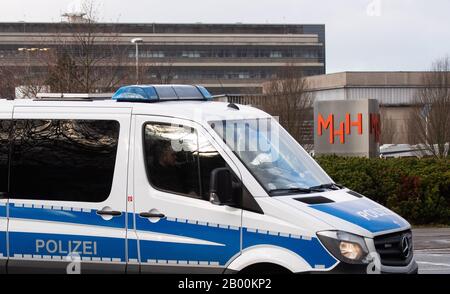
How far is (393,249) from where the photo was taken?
22.6 ft

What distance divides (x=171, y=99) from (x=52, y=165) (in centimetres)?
131

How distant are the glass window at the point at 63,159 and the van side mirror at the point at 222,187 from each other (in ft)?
3.35

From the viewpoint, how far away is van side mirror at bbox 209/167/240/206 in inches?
265

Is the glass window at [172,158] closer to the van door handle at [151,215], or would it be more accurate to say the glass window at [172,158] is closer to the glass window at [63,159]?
the van door handle at [151,215]

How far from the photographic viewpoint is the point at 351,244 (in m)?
6.54

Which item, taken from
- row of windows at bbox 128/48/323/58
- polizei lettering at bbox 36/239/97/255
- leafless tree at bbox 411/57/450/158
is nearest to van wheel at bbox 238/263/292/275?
polizei lettering at bbox 36/239/97/255

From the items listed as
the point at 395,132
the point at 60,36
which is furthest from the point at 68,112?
the point at 395,132

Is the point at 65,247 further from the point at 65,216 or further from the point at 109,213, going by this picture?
the point at 109,213

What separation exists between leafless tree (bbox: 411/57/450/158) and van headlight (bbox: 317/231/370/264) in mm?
31257

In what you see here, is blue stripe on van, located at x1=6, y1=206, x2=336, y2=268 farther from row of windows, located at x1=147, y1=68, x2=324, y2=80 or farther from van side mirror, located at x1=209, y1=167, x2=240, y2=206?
row of windows, located at x1=147, y1=68, x2=324, y2=80

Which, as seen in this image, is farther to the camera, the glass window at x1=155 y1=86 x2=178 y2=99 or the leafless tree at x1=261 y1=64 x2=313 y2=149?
the leafless tree at x1=261 y1=64 x2=313 y2=149

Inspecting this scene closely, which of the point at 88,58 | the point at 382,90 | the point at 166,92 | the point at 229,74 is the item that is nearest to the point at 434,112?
the point at 382,90

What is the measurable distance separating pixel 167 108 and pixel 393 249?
2.40 meters

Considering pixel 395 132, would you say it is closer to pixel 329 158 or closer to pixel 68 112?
pixel 329 158
